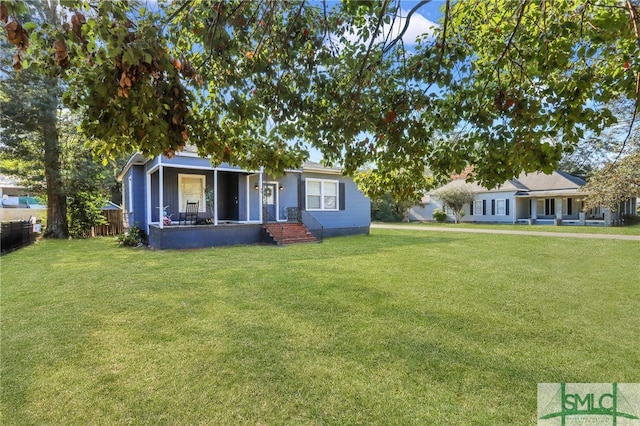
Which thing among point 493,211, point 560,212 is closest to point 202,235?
point 493,211

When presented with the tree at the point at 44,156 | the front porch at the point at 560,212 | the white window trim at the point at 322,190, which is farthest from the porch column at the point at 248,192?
the front porch at the point at 560,212

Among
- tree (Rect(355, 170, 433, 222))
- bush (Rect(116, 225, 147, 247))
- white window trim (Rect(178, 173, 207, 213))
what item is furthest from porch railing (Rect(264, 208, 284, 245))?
tree (Rect(355, 170, 433, 222))

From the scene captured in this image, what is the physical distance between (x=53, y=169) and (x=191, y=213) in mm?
6539

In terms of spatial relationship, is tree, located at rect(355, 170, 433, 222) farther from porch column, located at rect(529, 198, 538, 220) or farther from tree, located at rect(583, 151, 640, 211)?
porch column, located at rect(529, 198, 538, 220)

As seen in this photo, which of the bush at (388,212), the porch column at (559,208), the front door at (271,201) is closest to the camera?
the front door at (271,201)

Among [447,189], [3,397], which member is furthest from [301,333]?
[447,189]

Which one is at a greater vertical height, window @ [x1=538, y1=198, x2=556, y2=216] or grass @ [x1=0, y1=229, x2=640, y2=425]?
window @ [x1=538, y1=198, x2=556, y2=216]

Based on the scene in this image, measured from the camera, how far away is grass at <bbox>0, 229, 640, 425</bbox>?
2.68m

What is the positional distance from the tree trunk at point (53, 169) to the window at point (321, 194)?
10560mm

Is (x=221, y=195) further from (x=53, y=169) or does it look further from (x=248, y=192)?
(x=53, y=169)

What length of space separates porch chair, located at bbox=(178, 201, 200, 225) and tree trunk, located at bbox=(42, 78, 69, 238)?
222 inches

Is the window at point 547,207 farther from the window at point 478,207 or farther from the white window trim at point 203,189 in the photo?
the white window trim at point 203,189

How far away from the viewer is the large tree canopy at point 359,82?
2.54 metres

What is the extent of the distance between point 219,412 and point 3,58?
15.2 m
